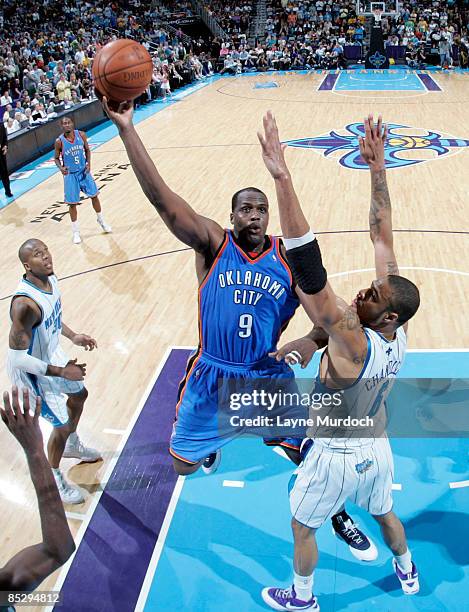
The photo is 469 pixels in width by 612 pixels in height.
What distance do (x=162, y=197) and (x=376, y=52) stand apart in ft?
88.8

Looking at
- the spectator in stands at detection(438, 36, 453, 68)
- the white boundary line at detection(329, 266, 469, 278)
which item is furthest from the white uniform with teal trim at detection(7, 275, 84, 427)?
the spectator in stands at detection(438, 36, 453, 68)

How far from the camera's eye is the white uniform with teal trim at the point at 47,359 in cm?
405

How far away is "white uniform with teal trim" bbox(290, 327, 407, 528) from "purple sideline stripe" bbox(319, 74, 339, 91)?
20.6 m

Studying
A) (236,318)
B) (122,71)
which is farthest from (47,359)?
(122,71)

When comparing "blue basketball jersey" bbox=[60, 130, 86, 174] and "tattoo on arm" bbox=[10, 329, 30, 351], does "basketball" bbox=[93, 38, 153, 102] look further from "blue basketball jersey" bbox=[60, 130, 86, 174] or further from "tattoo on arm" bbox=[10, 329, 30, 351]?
"blue basketball jersey" bbox=[60, 130, 86, 174]

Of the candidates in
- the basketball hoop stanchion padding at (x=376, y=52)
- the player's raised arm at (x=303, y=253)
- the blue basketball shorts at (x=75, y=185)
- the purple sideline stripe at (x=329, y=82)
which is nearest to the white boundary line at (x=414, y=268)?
the blue basketball shorts at (x=75, y=185)

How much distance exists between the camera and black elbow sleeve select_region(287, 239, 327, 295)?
2385 mm

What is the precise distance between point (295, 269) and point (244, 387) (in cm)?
157

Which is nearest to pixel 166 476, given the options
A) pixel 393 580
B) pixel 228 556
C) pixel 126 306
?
pixel 228 556

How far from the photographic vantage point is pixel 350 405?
9.86 feet

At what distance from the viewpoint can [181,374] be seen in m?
5.75

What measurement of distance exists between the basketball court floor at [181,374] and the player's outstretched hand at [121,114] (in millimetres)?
2670

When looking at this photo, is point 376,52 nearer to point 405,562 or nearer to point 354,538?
point 354,538

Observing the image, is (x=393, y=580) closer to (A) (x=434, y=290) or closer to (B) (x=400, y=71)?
(A) (x=434, y=290)
